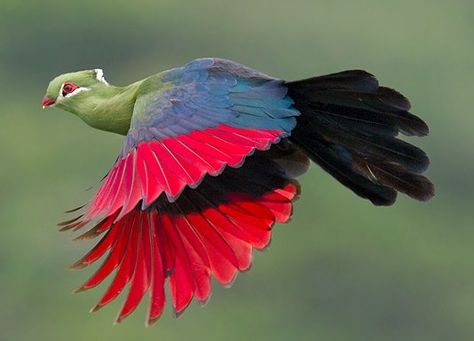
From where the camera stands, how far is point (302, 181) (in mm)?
12039

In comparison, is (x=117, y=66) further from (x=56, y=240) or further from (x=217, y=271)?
(x=217, y=271)

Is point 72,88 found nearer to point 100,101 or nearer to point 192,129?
point 100,101

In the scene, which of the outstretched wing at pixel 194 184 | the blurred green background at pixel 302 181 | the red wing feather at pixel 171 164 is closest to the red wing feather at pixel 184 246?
the outstretched wing at pixel 194 184

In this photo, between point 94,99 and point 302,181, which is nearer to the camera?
point 94,99

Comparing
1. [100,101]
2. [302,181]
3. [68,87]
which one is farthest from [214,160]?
[302,181]

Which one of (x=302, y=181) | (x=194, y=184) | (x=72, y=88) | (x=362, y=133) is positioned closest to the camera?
(x=194, y=184)

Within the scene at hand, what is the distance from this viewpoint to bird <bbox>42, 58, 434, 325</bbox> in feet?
18.4

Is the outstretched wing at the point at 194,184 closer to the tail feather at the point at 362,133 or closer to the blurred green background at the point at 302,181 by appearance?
the tail feather at the point at 362,133

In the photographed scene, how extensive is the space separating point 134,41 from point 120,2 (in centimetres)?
114

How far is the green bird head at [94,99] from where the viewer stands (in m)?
6.04

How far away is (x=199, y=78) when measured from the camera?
5.88 m

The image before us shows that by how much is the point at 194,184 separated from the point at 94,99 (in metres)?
0.76

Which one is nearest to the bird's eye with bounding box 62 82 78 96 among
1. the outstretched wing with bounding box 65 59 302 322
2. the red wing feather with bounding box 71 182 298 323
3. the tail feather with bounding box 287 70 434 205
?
the outstretched wing with bounding box 65 59 302 322

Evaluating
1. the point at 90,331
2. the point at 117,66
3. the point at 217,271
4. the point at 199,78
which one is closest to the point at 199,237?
the point at 217,271
